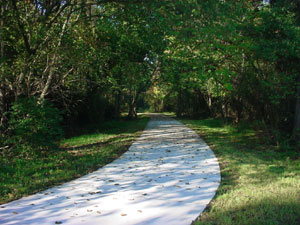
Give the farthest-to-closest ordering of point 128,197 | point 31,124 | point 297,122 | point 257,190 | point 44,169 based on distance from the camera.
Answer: point 297,122, point 31,124, point 44,169, point 257,190, point 128,197

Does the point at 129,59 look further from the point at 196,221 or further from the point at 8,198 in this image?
the point at 196,221

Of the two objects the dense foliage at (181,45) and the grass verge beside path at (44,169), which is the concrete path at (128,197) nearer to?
the grass verge beside path at (44,169)

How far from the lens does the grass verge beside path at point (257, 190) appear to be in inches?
151

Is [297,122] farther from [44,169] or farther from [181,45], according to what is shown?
[44,169]

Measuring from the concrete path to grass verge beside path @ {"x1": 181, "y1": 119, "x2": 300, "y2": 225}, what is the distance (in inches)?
9.8

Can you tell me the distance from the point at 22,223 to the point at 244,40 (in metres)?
8.50

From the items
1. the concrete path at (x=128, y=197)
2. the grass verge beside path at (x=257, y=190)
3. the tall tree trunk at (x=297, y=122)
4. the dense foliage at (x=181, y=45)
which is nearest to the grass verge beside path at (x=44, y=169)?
the concrete path at (x=128, y=197)

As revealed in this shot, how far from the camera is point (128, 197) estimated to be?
Result: 471cm

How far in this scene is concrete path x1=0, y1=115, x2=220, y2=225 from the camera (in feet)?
12.7

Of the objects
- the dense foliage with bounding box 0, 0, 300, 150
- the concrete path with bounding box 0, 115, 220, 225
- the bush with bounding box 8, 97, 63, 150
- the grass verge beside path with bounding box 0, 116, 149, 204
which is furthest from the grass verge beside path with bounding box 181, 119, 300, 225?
the bush with bounding box 8, 97, 63, 150

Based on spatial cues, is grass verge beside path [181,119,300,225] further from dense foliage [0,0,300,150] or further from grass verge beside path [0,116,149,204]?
grass verge beside path [0,116,149,204]

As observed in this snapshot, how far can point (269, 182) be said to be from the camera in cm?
547

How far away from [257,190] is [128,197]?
233 cm

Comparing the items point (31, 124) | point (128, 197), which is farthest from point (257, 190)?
point (31, 124)
